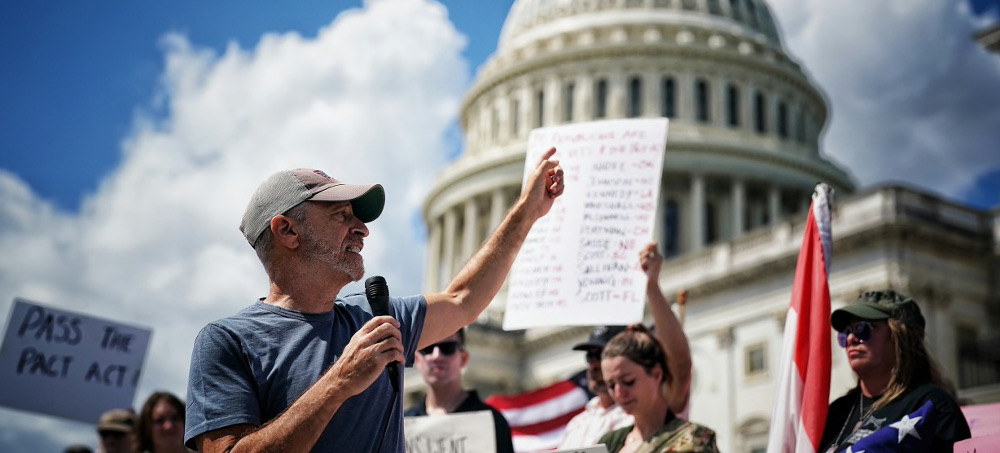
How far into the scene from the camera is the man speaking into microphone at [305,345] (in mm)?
2961

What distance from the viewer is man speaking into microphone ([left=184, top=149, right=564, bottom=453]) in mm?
2961

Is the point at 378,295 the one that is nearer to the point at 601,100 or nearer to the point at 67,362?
the point at 67,362

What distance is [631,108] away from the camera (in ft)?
195

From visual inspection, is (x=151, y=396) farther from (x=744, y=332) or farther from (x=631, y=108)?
(x=631, y=108)

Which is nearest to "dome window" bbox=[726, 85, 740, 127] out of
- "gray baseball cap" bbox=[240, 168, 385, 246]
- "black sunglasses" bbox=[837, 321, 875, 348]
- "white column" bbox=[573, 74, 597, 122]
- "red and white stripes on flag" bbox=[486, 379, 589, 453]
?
"white column" bbox=[573, 74, 597, 122]

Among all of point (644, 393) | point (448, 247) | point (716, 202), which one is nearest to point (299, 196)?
point (644, 393)

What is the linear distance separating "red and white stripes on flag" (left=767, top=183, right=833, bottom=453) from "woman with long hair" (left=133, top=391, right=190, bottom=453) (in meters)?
3.08

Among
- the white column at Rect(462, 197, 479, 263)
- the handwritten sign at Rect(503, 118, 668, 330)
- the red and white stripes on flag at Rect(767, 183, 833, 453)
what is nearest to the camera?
the red and white stripes on flag at Rect(767, 183, 833, 453)

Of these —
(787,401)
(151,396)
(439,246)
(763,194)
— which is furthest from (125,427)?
(439,246)

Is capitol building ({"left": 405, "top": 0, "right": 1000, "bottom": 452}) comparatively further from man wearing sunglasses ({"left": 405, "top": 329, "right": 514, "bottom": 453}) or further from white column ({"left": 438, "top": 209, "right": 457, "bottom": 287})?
man wearing sunglasses ({"left": 405, "top": 329, "right": 514, "bottom": 453})

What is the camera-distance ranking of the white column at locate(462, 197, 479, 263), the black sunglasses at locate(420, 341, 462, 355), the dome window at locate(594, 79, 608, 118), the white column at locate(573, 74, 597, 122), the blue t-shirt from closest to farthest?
the blue t-shirt
the black sunglasses at locate(420, 341, 462, 355)
the white column at locate(573, 74, 597, 122)
the dome window at locate(594, 79, 608, 118)
the white column at locate(462, 197, 479, 263)

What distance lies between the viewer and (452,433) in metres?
5.56

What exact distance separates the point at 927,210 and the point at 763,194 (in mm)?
25615

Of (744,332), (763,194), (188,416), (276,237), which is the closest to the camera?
(188,416)
